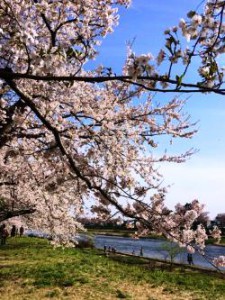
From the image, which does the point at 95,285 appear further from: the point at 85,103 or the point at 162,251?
the point at 162,251

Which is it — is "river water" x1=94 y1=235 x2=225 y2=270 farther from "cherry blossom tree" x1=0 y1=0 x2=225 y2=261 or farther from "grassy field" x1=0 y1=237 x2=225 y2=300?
"cherry blossom tree" x1=0 y1=0 x2=225 y2=261

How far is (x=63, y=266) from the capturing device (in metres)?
20.6

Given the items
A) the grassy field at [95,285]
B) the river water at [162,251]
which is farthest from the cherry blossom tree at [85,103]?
the river water at [162,251]

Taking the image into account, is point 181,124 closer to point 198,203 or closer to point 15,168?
point 198,203

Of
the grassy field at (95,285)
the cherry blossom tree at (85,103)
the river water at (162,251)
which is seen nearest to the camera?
the cherry blossom tree at (85,103)

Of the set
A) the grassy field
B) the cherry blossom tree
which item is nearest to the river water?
the grassy field

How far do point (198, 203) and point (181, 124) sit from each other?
140 inches

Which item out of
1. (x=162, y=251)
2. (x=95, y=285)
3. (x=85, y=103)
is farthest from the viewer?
(x=162, y=251)

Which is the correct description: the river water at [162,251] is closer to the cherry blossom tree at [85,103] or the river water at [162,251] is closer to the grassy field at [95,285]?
the grassy field at [95,285]

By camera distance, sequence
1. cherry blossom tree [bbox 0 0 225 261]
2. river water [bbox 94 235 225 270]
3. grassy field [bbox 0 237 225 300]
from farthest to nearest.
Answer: river water [bbox 94 235 225 270] < grassy field [bbox 0 237 225 300] < cherry blossom tree [bbox 0 0 225 261]

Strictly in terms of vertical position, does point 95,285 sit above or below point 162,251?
below

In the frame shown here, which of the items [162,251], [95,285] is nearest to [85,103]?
[95,285]

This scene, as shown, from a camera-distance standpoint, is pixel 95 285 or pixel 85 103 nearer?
pixel 85 103

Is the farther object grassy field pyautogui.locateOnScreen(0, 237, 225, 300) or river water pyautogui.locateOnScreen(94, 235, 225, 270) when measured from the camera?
river water pyautogui.locateOnScreen(94, 235, 225, 270)
